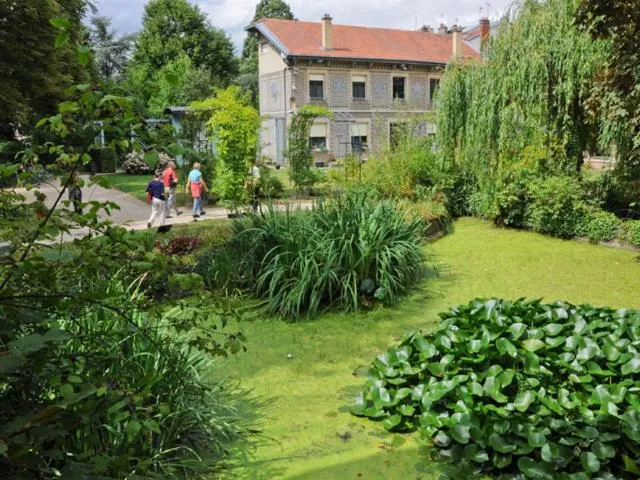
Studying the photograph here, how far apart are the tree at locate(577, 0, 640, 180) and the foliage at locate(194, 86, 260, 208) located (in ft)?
29.8

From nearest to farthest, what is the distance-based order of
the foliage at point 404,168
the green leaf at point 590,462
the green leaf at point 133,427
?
the green leaf at point 133,427
the green leaf at point 590,462
the foliage at point 404,168

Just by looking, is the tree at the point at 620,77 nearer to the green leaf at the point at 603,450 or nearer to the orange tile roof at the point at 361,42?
the green leaf at the point at 603,450

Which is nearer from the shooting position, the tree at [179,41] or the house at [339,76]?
the house at [339,76]

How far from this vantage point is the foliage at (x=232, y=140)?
15.3 metres

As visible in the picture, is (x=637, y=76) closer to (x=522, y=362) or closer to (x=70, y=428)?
(x=522, y=362)

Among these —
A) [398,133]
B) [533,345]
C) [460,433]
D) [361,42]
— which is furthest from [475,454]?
[361,42]

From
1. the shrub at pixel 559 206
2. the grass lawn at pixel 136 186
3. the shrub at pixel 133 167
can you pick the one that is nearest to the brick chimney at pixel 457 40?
the shrub at pixel 133 167

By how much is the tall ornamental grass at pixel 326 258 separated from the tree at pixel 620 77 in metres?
3.20

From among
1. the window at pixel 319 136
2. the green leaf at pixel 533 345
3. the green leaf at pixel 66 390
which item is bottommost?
the green leaf at pixel 533 345

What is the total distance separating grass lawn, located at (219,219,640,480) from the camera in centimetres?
326

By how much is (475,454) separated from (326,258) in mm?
3436

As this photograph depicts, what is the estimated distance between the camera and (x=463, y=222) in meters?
12.5

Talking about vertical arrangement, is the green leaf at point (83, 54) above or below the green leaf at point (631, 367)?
above

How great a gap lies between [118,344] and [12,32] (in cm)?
1514
